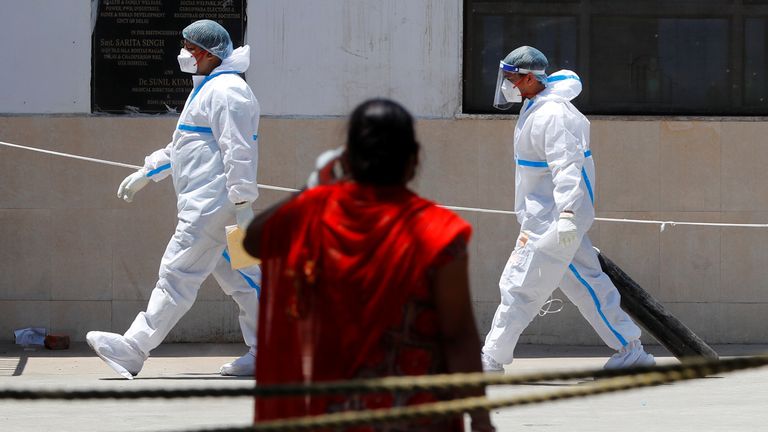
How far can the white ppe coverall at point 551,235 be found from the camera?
24.4 feet

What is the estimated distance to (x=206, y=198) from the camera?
752 cm

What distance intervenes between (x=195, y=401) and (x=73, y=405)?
2.01 feet

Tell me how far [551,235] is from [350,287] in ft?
14.8

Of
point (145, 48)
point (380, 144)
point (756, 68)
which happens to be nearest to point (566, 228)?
point (756, 68)

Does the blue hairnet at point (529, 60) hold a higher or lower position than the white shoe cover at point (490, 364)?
higher

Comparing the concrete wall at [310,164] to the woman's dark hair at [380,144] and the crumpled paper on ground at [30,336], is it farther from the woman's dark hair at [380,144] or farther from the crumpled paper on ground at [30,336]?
the woman's dark hair at [380,144]

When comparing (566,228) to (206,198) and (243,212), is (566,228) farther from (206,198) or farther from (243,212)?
(206,198)

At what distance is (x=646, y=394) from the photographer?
7.01 m

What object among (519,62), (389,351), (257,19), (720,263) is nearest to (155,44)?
(257,19)

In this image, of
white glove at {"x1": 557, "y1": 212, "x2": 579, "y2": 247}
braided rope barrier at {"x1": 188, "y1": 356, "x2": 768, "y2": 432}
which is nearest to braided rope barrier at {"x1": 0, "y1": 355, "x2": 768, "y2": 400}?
braided rope barrier at {"x1": 188, "y1": 356, "x2": 768, "y2": 432}

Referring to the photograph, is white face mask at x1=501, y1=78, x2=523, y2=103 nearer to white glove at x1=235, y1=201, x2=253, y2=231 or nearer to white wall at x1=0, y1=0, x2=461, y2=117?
white wall at x1=0, y1=0, x2=461, y2=117

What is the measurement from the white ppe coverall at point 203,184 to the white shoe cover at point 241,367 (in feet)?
1.48

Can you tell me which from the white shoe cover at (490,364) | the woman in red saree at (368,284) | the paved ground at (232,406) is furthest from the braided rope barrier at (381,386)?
the white shoe cover at (490,364)

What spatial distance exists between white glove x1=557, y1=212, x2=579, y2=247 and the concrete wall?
1818mm
